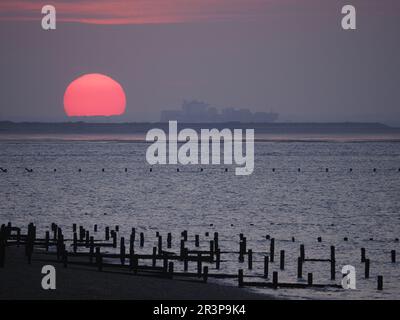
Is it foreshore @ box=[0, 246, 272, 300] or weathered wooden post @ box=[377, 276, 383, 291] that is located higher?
foreshore @ box=[0, 246, 272, 300]

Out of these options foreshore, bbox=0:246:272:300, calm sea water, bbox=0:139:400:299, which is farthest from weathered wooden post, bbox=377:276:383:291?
foreshore, bbox=0:246:272:300

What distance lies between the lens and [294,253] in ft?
170

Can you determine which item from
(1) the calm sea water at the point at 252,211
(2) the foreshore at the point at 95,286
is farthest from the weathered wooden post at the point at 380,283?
(2) the foreshore at the point at 95,286

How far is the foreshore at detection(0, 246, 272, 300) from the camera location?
2892 cm

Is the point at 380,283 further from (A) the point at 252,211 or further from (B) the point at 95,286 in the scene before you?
(A) the point at 252,211

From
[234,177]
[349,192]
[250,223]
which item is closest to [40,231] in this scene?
[250,223]

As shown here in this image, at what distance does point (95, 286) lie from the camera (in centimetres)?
3106

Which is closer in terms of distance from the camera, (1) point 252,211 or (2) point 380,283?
(2) point 380,283

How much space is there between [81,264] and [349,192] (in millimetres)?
89350

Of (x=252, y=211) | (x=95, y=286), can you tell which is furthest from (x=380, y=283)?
(x=252, y=211)

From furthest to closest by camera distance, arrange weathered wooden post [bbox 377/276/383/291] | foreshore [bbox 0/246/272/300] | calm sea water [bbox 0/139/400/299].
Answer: calm sea water [bbox 0/139/400/299] → weathered wooden post [bbox 377/276/383/291] → foreshore [bbox 0/246/272/300]

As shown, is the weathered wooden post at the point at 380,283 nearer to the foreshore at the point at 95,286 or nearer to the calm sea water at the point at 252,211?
the calm sea water at the point at 252,211

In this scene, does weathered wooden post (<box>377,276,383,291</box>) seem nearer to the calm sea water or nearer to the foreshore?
the calm sea water

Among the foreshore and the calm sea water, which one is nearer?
the foreshore
